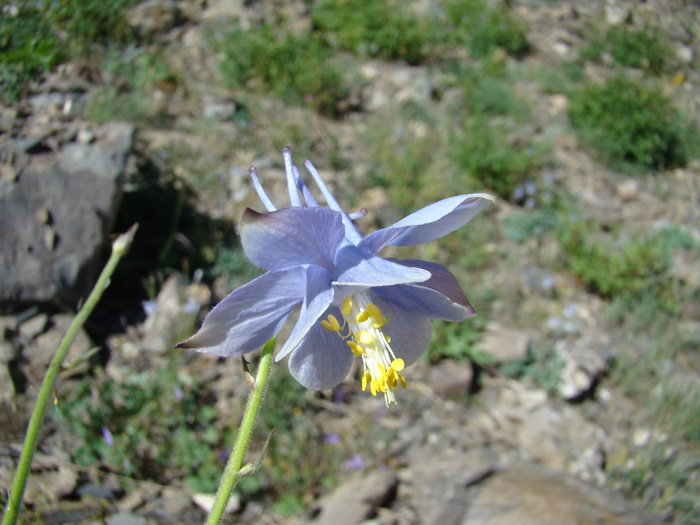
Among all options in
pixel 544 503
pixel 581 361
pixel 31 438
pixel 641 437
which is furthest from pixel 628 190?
pixel 31 438

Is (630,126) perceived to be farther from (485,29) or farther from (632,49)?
(632,49)

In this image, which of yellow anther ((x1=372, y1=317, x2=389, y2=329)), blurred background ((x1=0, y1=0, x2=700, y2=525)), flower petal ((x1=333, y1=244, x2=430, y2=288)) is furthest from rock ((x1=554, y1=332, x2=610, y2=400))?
flower petal ((x1=333, y1=244, x2=430, y2=288))

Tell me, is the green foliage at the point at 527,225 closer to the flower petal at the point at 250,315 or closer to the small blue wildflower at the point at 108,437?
the small blue wildflower at the point at 108,437

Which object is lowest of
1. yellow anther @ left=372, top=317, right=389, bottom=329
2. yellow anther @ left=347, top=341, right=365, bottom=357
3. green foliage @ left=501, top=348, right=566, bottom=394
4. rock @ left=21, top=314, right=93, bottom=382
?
green foliage @ left=501, top=348, right=566, bottom=394

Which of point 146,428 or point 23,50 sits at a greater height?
point 23,50

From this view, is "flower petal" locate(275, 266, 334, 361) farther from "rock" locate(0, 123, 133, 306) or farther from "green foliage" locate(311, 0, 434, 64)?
"green foliage" locate(311, 0, 434, 64)
